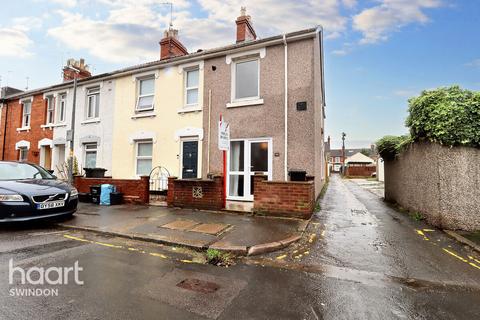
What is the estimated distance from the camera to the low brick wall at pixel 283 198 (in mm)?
6695

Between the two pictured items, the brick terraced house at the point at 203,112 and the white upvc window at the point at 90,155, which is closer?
the brick terraced house at the point at 203,112

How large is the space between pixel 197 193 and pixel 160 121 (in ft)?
15.8

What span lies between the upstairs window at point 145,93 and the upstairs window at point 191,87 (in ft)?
6.53

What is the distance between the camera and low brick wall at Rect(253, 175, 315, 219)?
6695 mm

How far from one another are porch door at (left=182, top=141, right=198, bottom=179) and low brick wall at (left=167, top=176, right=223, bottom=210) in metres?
1.88

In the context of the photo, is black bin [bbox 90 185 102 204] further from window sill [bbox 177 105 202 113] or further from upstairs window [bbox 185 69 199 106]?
upstairs window [bbox 185 69 199 106]

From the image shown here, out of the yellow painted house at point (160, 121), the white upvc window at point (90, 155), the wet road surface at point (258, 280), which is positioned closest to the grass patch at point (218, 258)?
the wet road surface at point (258, 280)

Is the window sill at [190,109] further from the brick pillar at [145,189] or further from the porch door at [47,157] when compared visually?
the porch door at [47,157]

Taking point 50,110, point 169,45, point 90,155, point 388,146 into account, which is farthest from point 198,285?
point 50,110

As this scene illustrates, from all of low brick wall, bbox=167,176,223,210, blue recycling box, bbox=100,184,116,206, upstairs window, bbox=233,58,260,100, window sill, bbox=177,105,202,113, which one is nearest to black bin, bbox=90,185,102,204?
blue recycling box, bbox=100,184,116,206

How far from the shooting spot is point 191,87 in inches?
430

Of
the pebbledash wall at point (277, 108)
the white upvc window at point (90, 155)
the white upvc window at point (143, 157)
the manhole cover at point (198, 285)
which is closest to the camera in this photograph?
the manhole cover at point (198, 285)

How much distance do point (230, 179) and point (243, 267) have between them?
5858 mm

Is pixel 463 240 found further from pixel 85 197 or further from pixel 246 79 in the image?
pixel 85 197
